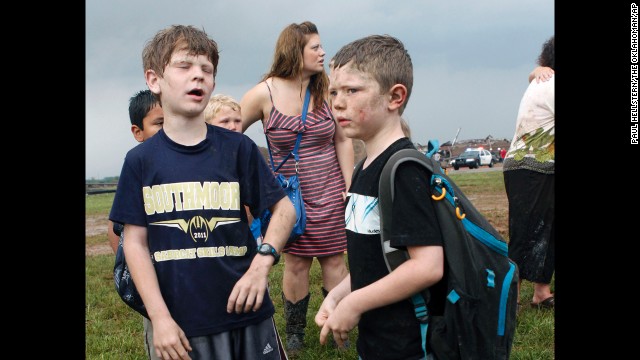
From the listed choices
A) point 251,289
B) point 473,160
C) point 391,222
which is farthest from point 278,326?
point 473,160

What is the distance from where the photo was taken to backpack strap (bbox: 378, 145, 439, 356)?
218 cm

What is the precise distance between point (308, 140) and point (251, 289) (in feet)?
7.33

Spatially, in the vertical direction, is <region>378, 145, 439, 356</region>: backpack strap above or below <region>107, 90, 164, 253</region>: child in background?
below

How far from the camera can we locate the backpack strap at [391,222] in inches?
85.7

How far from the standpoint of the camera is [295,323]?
485 centimetres

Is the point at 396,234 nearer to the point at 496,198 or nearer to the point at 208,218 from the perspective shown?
the point at 208,218

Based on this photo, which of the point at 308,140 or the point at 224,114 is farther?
the point at 308,140

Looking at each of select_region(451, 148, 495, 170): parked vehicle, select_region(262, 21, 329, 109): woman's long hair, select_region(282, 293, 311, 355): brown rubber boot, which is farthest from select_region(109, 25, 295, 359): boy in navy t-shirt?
select_region(451, 148, 495, 170): parked vehicle

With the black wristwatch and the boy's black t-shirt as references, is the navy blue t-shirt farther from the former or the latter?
the boy's black t-shirt

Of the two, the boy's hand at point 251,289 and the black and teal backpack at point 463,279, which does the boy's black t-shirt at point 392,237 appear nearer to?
the black and teal backpack at point 463,279

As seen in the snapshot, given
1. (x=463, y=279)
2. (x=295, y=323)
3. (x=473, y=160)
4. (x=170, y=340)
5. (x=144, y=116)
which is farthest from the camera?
(x=473, y=160)

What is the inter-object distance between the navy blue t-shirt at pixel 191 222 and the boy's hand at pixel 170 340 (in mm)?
61

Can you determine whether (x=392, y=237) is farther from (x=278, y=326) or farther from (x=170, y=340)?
(x=278, y=326)

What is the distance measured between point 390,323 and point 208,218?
0.79 meters
